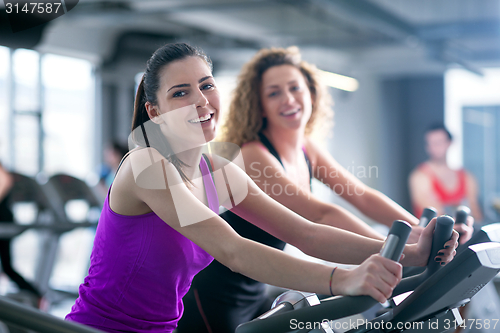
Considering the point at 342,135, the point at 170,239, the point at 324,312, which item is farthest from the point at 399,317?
the point at 342,135

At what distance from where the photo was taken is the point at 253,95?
154 cm

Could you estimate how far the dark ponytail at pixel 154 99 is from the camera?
1.09m

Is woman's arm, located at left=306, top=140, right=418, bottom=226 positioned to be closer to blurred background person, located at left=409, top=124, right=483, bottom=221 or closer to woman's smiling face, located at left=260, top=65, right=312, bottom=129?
woman's smiling face, located at left=260, top=65, right=312, bottom=129

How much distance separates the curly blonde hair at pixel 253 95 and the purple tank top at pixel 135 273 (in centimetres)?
51

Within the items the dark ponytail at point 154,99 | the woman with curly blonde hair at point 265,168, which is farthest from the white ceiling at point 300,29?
the dark ponytail at point 154,99

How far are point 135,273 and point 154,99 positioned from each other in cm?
39

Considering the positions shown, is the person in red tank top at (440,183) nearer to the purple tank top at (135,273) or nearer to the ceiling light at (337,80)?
the purple tank top at (135,273)

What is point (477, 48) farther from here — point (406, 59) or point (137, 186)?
point (137, 186)

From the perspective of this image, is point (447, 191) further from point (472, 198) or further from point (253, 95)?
point (253, 95)

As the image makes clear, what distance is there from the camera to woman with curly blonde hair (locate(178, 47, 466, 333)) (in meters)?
1.39

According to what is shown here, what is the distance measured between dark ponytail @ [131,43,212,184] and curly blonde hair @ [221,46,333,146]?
1.26 ft

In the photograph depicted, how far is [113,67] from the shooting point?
22.2 ft

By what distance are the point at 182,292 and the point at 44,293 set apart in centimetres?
351

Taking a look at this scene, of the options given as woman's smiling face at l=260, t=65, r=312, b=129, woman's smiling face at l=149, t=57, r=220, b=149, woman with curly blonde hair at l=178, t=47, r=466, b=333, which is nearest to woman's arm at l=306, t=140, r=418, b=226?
woman with curly blonde hair at l=178, t=47, r=466, b=333
